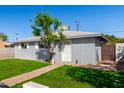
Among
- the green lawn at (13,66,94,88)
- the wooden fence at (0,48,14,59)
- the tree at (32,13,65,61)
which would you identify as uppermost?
the tree at (32,13,65,61)

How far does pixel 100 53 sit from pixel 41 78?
411 inches

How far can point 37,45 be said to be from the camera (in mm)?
23109

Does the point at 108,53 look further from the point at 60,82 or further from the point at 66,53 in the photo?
the point at 60,82

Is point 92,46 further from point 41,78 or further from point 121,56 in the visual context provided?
point 41,78

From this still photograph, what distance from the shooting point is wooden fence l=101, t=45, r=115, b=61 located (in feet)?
65.2

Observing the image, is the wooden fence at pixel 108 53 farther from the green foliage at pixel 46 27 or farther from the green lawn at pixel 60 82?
the green lawn at pixel 60 82

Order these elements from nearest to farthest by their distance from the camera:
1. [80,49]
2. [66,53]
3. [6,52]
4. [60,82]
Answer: [60,82] → [80,49] → [66,53] → [6,52]

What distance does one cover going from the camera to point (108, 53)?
794 inches

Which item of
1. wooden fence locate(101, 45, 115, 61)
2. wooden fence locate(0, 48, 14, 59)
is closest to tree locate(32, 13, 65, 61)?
wooden fence locate(101, 45, 115, 61)

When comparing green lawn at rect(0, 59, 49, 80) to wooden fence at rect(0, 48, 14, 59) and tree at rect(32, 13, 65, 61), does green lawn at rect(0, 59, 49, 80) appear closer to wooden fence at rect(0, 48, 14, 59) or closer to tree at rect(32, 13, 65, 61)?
tree at rect(32, 13, 65, 61)

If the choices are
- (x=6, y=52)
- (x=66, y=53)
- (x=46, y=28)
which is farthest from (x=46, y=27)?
(x=6, y=52)

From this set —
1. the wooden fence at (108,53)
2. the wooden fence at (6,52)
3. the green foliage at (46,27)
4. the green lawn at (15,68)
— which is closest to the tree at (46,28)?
the green foliage at (46,27)

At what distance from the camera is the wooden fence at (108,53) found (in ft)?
65.2
